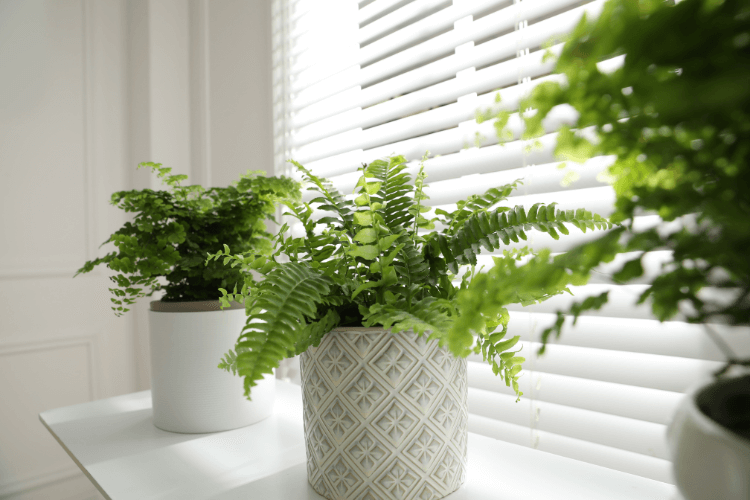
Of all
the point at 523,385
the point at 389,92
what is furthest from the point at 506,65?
the point at 523,385

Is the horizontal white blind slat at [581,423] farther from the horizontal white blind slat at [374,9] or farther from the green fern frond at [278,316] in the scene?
the horizontal white blind slat at [374,9]

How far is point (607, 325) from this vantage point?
81 centimetres

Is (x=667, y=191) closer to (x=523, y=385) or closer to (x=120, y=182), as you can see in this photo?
(x=523, y=385)

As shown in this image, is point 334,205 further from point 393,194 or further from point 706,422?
point 706,422

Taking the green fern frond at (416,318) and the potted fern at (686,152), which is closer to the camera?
the potted fern at (686,152)

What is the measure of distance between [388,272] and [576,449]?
1.92 feet

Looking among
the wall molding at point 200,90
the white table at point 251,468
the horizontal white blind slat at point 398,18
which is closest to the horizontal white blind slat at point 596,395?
the white table at point 251,468

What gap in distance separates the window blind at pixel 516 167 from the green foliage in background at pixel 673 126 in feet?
0.94

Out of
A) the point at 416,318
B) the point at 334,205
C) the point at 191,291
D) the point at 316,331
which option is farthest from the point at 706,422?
the point at 191,291

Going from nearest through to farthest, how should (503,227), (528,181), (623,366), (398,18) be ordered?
(503,227) < (623,366) < (528,181) < (398,18)

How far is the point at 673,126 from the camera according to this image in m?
0.24

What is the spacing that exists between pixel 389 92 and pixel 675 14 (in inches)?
39.8

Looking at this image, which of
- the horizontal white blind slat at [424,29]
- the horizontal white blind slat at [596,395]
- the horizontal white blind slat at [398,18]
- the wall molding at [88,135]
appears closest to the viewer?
the horizontal white blind slat at [596,395]

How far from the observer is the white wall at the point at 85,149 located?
5.50 feet
